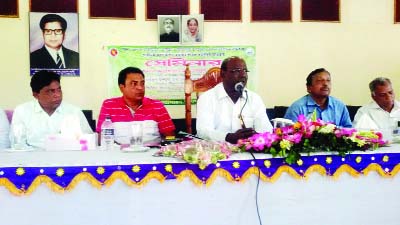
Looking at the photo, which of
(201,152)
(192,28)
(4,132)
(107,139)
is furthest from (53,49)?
(201,152)

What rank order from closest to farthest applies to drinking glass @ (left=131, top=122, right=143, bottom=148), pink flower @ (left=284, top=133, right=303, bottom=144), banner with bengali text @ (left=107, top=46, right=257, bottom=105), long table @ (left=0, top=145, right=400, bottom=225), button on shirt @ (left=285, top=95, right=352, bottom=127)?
long table @ (left=0, top=145, right=400, bottom=225)
pink flower @ (left=284, top=133, right=303, bottom=144)
drinking glass @ (left=131, top=122, right=143, bottom=148)
button on shirt @ (left=285, top=95, right=352, bottom=127)
banner with bengali text @ (left=107, top=46, right=257, bottom=105)

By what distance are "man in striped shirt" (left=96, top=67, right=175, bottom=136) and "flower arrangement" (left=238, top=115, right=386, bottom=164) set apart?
3.58ft

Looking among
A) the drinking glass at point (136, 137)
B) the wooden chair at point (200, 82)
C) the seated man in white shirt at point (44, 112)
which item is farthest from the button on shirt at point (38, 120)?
the wooden chair at point (200, 82)

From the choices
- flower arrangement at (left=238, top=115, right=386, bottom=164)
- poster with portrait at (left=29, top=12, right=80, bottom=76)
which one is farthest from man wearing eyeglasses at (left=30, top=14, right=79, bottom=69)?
flower arrangement at (left=238, top=115, right=386, bottom=164)

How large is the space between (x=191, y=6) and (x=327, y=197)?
2713 mm

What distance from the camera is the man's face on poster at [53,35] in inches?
161

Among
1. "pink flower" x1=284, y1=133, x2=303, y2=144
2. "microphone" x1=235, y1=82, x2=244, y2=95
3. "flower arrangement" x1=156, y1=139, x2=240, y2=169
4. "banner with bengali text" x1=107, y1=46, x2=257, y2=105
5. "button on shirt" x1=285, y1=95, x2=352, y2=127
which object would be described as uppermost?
"banner with bengali text" x1=107, y1=46, x2=257, y2=105

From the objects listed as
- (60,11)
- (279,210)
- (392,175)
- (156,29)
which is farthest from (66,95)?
(392,175)

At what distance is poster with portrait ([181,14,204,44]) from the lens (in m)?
4.25

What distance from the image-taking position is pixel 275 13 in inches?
174

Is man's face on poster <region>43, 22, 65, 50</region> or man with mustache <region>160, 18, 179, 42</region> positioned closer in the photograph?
man's face on poster <region>43, 22, 65, 50</region>

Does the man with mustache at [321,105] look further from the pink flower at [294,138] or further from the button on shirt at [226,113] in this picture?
the pink flower at [294,138]

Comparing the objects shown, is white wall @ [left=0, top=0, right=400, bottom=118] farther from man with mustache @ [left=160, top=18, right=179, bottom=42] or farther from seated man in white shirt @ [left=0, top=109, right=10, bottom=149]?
seated man in white shirt @ [left=0, top=109, right=10, bottom=149]

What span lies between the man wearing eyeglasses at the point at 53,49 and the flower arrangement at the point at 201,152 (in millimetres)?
2401
